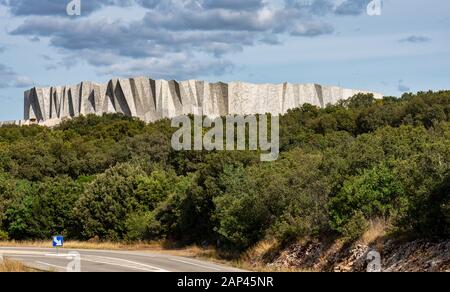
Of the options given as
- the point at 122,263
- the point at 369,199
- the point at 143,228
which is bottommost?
the point at 143,228

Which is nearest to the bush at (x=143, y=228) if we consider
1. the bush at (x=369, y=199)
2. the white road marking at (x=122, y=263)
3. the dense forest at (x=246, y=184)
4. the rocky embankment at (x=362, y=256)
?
the dense forest at (x=246, y=184)

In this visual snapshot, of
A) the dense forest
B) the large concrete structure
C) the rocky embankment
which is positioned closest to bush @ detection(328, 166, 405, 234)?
the dense forest

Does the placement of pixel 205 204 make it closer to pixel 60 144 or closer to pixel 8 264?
pixel 8 264

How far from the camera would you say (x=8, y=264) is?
2403 cm

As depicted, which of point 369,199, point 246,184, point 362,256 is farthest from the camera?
point 246,184

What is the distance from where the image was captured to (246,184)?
41.6 metres

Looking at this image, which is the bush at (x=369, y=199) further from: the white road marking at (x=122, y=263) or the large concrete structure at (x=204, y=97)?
the large concrete structure at (x=204, y=97)

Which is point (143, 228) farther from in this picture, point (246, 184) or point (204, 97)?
point (204, 97)

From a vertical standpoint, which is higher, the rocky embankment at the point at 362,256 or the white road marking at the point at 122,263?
the rocky embankment at the point at 362,256

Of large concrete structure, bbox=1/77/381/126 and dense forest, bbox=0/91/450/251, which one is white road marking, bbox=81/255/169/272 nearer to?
dense forest, bbox=0/91/450/251

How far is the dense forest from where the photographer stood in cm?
2841

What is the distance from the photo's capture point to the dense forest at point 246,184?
2841 cm

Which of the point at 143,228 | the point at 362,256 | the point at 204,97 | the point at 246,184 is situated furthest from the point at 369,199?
the point at 204,97
